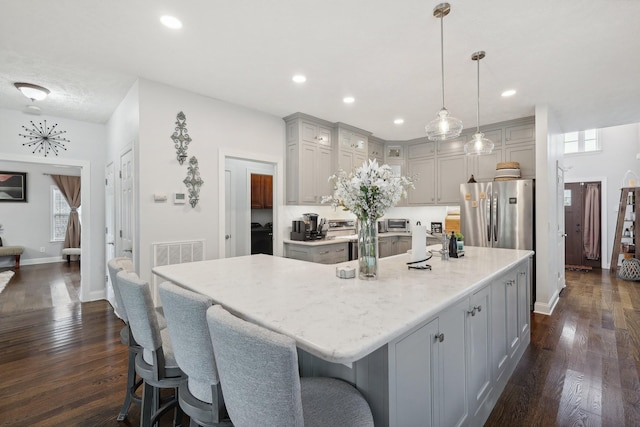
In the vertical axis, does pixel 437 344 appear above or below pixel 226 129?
below

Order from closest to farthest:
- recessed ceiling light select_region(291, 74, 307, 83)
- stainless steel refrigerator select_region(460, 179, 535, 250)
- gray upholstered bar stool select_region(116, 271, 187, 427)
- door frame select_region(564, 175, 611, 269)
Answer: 1. gray upholstered bar stool select_region(116, 271, 187, 427)
2. recessed ceiling light select_region(291, 74, 307, 83)
3. stainless steel refrigerator select_region(460, 179, 535, 250)
4. door frame select_region(564, 175, 611, 269)

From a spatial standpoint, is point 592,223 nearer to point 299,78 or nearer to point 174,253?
point 299,78

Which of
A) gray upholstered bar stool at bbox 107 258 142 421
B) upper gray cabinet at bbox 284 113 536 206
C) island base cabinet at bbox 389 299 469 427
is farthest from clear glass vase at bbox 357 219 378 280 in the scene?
upper gray cabinet at bbox 284 113 536 206

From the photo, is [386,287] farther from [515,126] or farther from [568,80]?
[515,126]

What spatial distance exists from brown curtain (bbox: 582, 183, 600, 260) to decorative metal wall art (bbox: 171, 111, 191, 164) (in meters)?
8.58

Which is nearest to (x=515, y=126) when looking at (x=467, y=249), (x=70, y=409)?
(x=467, y=249)

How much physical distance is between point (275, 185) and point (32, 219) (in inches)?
291

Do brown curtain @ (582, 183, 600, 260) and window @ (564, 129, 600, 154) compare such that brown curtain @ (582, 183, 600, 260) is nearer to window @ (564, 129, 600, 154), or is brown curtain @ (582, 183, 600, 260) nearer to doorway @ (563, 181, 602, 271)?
doorway @ (563, 181, 602, 271)

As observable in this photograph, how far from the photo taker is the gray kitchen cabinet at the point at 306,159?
13.9 feet

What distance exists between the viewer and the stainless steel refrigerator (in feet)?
12.9

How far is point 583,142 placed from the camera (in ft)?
23.5

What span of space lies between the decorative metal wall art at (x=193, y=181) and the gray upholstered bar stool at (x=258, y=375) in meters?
2.71

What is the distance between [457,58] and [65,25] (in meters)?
3.17

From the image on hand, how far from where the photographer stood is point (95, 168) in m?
4.63
